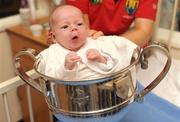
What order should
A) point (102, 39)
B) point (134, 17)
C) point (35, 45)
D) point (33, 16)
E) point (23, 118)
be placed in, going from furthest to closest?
point (23, 118) < point (33, 16) < point (35, 45) < point (134, 17) < point (102, 39)

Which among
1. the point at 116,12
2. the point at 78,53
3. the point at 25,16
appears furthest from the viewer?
the point at 25,16

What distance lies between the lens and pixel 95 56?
2.24ft

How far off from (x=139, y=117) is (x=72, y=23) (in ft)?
1.17

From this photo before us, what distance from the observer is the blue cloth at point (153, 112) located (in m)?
0.89

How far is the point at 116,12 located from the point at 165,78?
1.05ft

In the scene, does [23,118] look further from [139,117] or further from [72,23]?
[72,23]

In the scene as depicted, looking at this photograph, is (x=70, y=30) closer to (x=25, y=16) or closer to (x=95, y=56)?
(x=95, y=56)

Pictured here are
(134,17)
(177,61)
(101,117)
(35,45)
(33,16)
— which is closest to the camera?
(101,117)

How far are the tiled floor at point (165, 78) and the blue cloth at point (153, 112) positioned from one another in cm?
6

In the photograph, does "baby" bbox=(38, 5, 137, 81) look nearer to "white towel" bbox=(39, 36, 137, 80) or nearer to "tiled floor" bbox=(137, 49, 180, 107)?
"white towel" bbox=(39, 36, 137, 80)

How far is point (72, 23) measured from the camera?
0.76 meters

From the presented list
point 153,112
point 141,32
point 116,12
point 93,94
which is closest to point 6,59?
point 116,12

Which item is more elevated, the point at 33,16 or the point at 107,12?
the point at 107,12

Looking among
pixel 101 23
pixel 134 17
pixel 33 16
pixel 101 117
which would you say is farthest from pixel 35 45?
pixel 101 117
